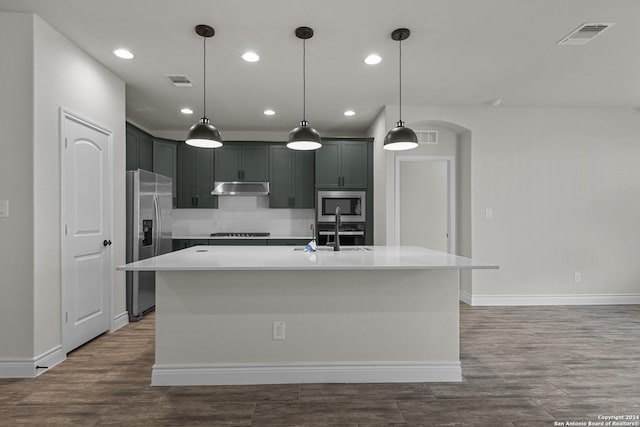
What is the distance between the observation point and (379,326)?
98.5 inches

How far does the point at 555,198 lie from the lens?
4.74 m

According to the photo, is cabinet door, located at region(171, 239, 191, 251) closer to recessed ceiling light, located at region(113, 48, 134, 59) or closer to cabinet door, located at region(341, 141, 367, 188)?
cabinet door, located at region(341, 141, 367, 188)

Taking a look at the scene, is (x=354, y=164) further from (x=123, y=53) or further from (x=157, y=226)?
(x=123, y=53)

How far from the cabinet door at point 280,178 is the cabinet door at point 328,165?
511mm

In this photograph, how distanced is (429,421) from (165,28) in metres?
3.23

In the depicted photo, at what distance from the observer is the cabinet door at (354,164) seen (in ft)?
18.0

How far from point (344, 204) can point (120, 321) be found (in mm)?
3261

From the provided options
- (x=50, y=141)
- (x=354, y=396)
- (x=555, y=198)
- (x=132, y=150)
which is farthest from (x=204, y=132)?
(x=555, y=198)

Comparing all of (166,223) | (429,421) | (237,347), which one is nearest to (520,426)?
(429,421)

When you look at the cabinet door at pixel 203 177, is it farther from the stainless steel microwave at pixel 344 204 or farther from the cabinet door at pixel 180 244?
the stainless steel microwave at pixel 344 204

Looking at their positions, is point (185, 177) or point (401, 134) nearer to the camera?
point (401, 134)

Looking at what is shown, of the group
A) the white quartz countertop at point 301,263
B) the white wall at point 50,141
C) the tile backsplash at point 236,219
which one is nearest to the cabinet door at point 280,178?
the tile backsplash at point 236,219

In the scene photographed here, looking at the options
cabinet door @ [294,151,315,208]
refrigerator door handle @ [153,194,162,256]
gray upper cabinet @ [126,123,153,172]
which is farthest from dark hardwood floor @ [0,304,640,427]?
cabinet door @ [294,151,315,208]

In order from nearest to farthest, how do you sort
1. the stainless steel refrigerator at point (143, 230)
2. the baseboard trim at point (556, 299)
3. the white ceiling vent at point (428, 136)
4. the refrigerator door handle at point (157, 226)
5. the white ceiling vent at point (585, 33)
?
the white ceiling vent at point (585, 33), the stainless steel refrigerator at point (143, 230), the refrigerator door handle at point (157, 226), the baseboard trim at point (556, 299), the white ceiling vent at point (428, 136)
